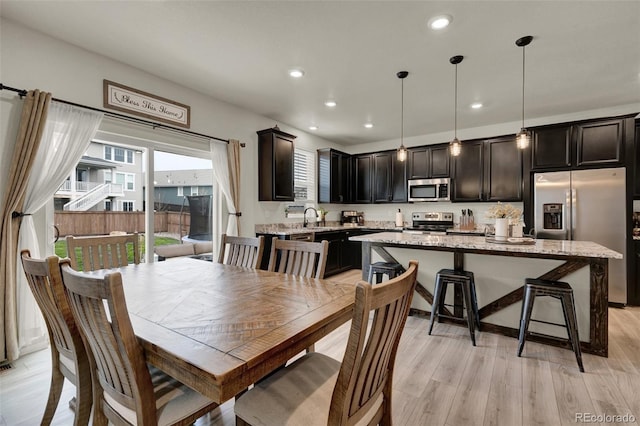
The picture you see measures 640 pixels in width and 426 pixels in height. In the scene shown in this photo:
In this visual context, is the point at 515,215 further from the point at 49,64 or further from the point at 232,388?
the point at 49,64

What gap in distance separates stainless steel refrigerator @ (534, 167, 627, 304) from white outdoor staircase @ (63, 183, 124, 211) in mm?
5444

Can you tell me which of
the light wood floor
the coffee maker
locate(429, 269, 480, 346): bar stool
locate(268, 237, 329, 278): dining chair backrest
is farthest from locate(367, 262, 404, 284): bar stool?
the coffee maker

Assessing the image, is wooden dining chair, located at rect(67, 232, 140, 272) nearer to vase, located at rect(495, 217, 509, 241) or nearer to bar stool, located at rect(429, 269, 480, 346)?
bar stool, located at rect(429, 269, 480, 346)

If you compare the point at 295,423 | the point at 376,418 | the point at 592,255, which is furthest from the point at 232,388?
the point at 592,255

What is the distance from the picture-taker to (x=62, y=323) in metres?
1.27

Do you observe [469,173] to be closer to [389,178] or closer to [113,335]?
[389,178]

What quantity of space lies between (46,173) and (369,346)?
3032mm

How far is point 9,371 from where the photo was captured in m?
2.18

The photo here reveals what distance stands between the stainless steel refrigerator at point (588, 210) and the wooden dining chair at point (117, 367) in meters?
4.67

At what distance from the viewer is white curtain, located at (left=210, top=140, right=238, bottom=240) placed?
385 cm

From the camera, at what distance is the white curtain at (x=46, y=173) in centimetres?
236

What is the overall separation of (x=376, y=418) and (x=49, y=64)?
11.8ft
